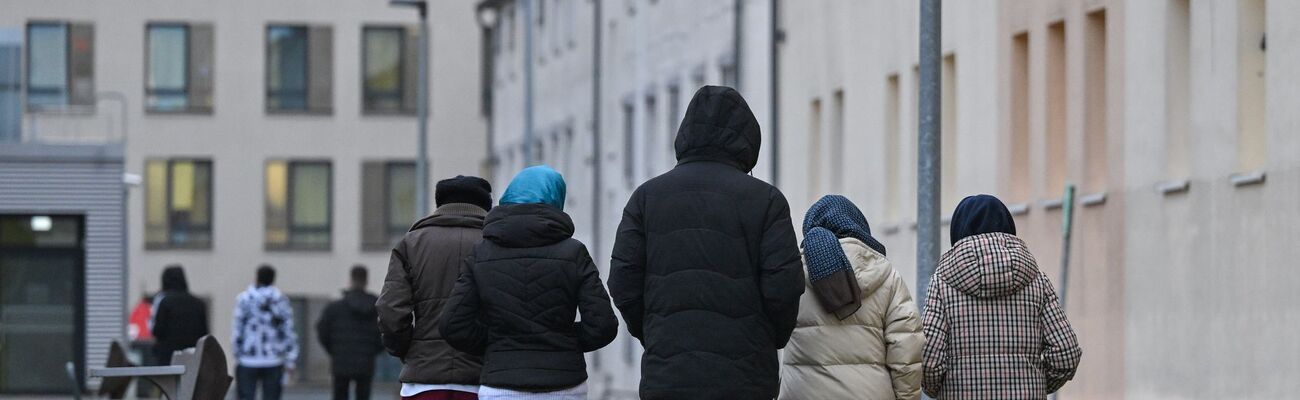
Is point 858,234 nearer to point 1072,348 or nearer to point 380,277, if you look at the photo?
point 1072,348

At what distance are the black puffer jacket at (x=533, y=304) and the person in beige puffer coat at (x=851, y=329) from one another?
932mm

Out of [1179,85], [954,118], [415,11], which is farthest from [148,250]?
[1179,85]

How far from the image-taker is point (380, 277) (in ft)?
198

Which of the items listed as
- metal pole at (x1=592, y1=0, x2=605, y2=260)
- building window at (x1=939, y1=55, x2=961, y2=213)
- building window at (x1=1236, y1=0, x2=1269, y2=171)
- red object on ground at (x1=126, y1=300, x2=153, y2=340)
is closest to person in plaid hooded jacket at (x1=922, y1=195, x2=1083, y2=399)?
building window at (x1=1236, y1=0, x2=1269, y2=171)

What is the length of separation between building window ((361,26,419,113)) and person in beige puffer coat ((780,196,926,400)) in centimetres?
5114

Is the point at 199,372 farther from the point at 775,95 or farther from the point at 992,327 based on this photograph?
the point at 775,95

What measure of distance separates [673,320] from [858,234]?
1042 mm

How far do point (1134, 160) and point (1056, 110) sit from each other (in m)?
2.73

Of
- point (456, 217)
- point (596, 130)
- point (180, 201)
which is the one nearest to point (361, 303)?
point (456, 217)

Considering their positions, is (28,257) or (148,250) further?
(148,250)

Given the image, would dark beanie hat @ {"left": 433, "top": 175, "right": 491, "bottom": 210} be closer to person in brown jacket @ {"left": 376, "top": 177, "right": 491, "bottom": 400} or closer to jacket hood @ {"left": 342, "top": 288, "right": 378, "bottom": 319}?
person in brown jacket @ {"left": 376, "top": 177, "right": 491, "bottom": 400}

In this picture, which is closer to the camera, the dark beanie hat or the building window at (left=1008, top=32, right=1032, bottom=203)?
the dark beanie hat

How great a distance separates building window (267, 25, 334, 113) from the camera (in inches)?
2366

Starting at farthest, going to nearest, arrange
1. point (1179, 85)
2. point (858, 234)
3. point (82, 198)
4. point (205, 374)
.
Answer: point (82, 198) < point (1179, 85) < point (205, 374) < point (858, 234)
